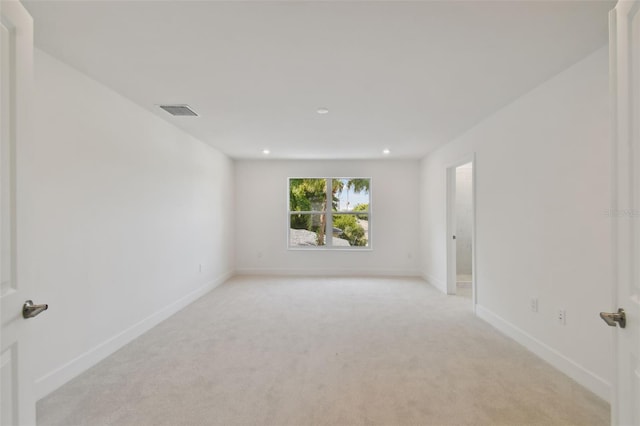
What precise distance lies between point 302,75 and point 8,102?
5.93ft

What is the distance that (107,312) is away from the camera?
273cm

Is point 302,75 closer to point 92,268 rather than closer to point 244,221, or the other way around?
point 92,268

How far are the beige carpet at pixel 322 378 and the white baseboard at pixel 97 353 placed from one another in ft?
0.22

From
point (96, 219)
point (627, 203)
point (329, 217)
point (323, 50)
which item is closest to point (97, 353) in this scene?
point (96, 219)

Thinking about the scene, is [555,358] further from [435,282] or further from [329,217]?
[329,217]

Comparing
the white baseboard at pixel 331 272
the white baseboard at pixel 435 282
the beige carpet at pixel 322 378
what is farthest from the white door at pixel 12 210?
the white baseboard at pixel 331 272

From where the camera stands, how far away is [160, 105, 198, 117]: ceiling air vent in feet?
10.5

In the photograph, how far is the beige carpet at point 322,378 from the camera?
1.91 meters

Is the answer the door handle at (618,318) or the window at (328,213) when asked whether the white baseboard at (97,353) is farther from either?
the door handle at (618,318)

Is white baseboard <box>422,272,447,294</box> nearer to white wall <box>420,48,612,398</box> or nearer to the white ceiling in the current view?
white wall <box>420,48,612,398</box>

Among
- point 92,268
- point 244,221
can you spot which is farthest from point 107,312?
point 244,221

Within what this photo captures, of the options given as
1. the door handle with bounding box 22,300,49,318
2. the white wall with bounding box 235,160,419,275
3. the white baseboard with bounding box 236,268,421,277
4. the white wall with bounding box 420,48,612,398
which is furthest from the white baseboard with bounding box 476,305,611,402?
the door handle with bounding box 22,300,49,318

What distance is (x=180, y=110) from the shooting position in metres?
3.30

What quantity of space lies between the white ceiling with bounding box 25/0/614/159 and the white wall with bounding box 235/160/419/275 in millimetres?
2884
